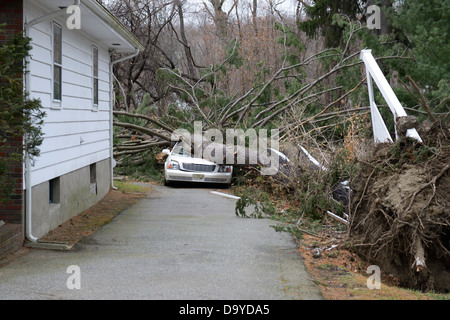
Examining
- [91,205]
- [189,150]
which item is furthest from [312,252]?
[189,150]

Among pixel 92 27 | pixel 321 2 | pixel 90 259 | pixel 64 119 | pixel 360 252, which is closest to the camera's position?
pixel 90 259

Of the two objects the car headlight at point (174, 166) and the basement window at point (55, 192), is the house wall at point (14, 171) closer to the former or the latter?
the basement window at point (55, 192)

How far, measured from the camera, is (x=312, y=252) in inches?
331

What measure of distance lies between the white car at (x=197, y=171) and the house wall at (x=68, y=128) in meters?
2.85

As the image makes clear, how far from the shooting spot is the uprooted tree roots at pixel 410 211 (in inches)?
269

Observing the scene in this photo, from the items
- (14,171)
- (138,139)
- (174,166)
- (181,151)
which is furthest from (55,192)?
(138,139)

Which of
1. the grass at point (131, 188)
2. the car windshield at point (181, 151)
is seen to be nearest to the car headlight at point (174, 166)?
the car windshield at point (181, 151)

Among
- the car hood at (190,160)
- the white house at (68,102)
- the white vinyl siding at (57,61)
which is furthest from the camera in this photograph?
the car hood at (190,160)

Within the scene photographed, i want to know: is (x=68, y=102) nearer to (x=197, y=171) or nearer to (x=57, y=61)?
(x=57, y=61)

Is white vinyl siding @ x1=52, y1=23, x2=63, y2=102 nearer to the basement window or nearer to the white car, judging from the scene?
the basement window

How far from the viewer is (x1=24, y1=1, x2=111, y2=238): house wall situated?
8680 mm

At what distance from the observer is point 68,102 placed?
10.5m
